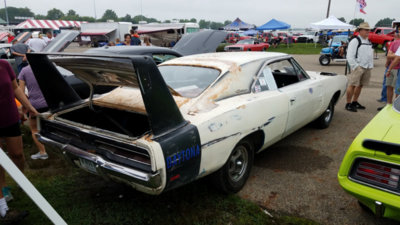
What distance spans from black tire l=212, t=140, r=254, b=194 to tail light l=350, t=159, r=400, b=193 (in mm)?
1105

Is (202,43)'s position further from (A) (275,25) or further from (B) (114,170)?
(A) (275,25)

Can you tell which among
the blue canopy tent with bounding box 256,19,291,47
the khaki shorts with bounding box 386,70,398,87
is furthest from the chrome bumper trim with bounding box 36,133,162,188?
the blue canopy tent with bounding box 256,19,291,47

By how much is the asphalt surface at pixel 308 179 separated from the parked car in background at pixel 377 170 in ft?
1.92

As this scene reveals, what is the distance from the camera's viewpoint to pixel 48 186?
3328 mm

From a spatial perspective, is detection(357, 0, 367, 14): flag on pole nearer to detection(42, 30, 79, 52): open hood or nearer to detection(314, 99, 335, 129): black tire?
detection(314, 99, 335, 129): black tire

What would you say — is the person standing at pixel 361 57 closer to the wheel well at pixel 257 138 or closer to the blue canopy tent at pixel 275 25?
the wheel well at pixel 257 138

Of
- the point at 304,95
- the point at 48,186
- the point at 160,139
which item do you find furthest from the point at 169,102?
the point at 304,95

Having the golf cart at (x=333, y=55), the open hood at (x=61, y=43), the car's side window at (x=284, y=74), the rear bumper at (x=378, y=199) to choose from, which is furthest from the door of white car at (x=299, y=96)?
the golf cart at (x=333, y=55)

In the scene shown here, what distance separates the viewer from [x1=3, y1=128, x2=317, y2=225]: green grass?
270 centimetres

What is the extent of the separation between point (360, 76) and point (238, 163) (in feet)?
13.8

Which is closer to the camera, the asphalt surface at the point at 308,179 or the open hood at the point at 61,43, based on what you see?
the asphalt surface at the point at 308,179

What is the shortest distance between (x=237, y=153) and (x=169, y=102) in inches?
45.1

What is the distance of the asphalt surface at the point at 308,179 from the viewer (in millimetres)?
2809

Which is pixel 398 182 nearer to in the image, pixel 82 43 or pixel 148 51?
pixel 148 51
